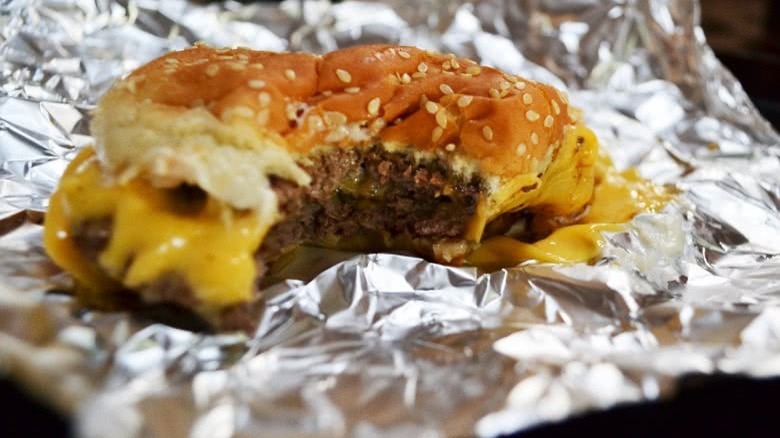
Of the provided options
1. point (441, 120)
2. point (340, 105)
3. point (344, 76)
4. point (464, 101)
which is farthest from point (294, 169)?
point (464, 101)

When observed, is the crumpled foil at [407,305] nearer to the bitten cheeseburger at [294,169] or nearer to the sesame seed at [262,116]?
the bitten cheeseburger at [294,169]

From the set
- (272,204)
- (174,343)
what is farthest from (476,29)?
(174,343)

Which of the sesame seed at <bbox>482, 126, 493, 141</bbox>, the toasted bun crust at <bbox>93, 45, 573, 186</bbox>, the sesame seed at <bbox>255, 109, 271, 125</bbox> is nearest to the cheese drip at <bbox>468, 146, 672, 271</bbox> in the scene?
the toasted bun crust at <bbox>93, 45, 573, 186</bbox>

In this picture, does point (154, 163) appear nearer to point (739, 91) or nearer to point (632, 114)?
point (632, 114)

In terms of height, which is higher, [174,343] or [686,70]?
[686,70]

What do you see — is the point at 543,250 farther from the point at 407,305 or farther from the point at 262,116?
the point at 262,116

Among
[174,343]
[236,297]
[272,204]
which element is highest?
[272,204]
